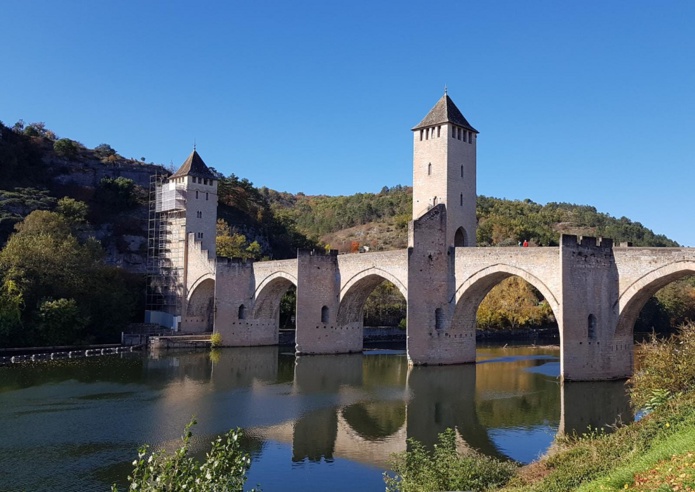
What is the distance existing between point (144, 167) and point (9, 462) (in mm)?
48263

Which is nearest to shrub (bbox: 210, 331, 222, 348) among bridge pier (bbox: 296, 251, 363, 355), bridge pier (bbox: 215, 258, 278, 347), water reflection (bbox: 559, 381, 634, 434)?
bridge pier (bbox: 215, 258, 278, 347)

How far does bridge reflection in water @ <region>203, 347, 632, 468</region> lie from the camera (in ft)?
47.2

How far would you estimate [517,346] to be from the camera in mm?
36125

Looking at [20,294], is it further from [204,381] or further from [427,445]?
[427,445]

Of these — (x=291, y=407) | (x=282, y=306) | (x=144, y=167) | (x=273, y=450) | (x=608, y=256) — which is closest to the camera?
(x=273, y=450)

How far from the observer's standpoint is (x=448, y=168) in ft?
86.5

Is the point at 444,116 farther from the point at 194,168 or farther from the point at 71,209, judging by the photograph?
the point at 71,209

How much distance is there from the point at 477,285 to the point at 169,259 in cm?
2280

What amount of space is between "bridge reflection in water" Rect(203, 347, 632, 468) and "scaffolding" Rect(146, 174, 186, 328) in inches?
452

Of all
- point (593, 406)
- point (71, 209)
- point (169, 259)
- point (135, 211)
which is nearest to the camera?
point (593, 406)

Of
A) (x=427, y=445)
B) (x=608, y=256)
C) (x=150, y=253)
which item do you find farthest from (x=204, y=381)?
(x=150, y=253)

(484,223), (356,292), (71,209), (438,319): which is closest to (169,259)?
(71,209)

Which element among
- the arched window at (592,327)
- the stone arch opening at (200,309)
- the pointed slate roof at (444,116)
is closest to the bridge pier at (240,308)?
the stone arch opening at (200,309)

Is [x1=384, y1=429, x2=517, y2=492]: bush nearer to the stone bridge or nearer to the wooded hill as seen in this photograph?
the stone bridge
